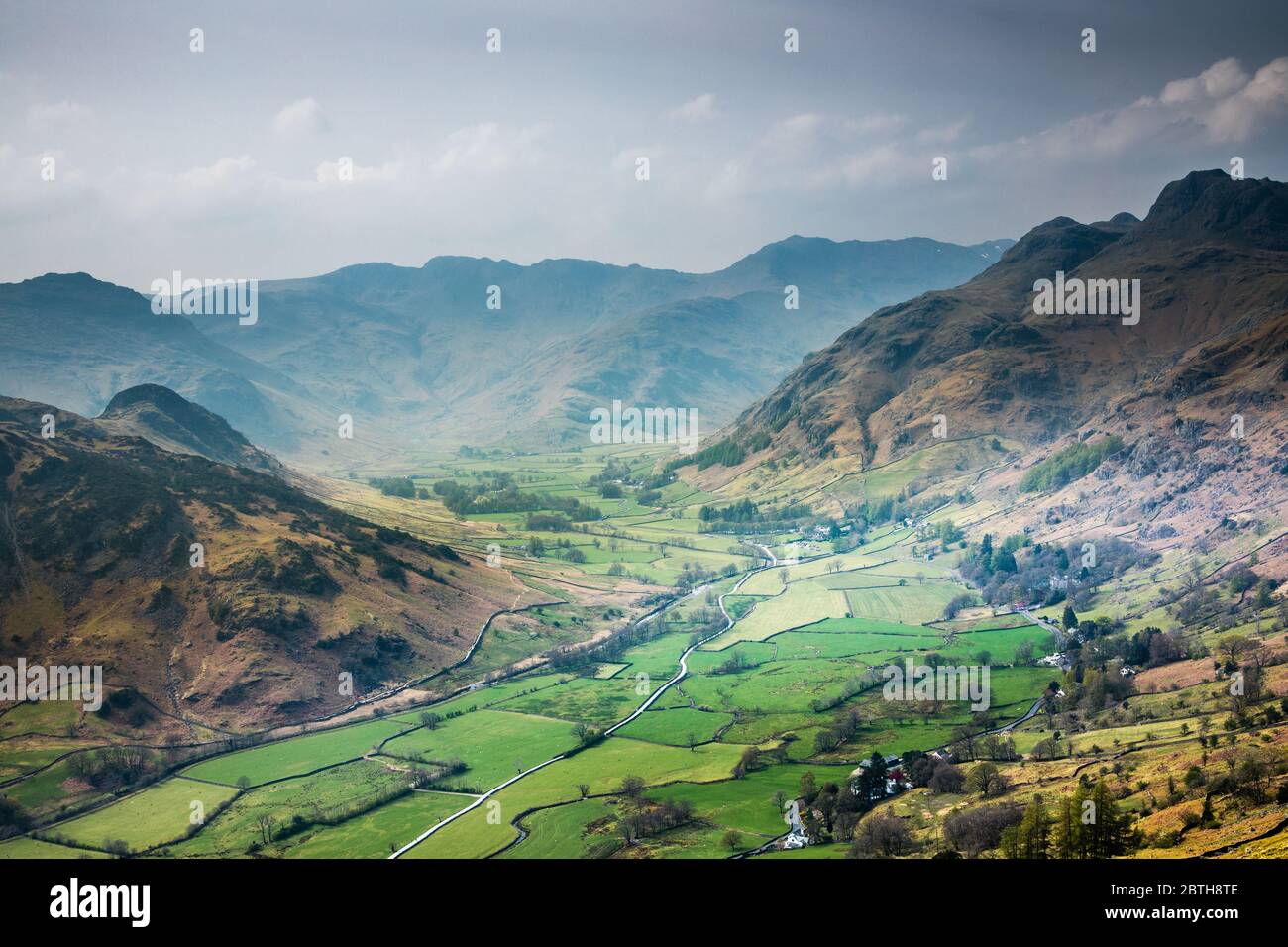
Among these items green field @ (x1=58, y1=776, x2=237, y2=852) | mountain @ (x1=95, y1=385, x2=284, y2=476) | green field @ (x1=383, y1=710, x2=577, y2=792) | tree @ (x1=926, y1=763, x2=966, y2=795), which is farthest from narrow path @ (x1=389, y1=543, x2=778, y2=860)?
mountain @ (x1=95, y1=385, x2=284, y2=476)

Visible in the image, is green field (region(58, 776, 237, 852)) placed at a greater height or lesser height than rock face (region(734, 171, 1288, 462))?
lesser

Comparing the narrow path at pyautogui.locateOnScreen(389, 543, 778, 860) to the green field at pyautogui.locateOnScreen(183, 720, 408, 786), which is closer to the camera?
the narrow path at pyautogui.locateOnScreen(389, 543, 778, 860)

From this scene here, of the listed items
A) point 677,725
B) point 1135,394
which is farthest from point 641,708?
point 1135,394

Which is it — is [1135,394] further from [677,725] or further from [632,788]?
[632,788]

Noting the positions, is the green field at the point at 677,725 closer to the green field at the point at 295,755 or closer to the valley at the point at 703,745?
the valley at the point at 703,745

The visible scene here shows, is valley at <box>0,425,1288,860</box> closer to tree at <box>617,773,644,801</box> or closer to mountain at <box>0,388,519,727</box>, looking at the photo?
tree at <box>617,773,644,801</box>

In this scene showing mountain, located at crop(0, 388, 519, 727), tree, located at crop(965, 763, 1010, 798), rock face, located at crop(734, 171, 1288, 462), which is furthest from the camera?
rock face, located at crop(734, 171, 1288, 462)
